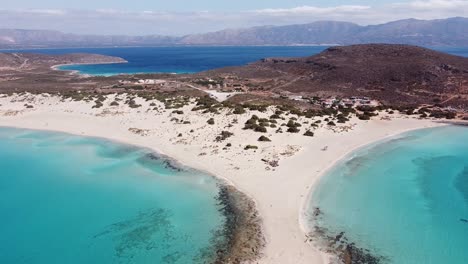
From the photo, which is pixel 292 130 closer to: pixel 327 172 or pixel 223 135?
pixel 223 135

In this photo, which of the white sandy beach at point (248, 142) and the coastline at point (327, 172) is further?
the white sandy beach at point (248, 142)

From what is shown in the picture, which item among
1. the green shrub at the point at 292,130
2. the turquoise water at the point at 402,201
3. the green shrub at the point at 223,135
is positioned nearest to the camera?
the turquoise water at the point at 402,201

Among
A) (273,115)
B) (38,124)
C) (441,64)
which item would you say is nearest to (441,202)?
(273,115)

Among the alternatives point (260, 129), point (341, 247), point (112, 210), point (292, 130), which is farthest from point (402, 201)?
point (112, 210)

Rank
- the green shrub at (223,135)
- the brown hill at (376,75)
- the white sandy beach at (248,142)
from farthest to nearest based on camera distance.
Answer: the brown hill at (376,75)
the green shrub at (223,135)
the white sandy beach at (248,142)

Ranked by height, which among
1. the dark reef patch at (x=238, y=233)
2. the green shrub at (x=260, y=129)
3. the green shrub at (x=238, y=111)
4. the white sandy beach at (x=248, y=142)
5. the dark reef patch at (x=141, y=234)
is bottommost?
the dark reef patch at (x=141, y=234)

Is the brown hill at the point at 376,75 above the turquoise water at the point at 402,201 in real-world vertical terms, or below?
above

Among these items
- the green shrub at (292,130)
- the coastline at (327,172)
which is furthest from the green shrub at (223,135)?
the coastline at (327,172)

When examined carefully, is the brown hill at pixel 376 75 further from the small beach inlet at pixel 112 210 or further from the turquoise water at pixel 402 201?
the small beach inlet at pixel 112 210
